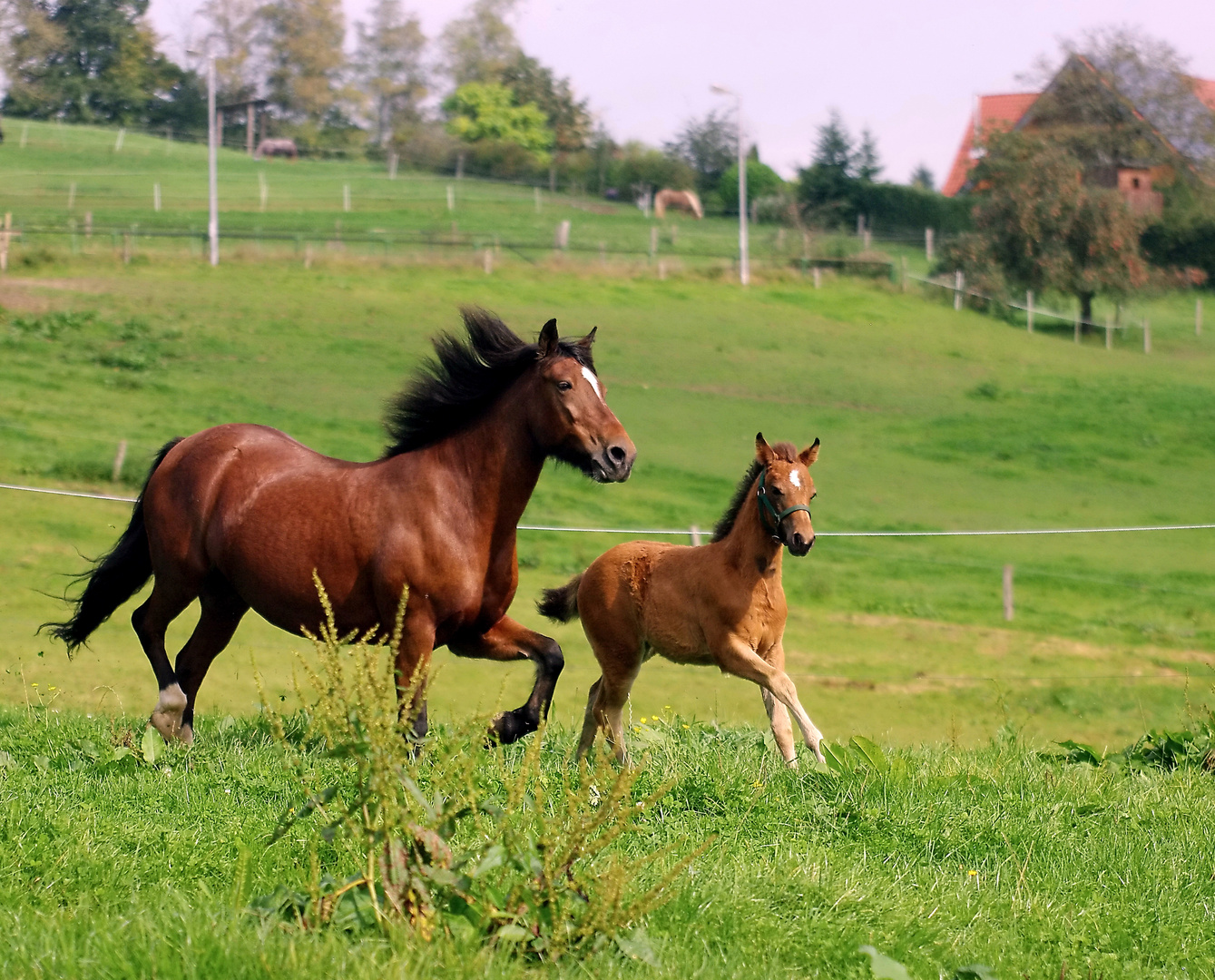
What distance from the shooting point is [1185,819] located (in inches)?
221

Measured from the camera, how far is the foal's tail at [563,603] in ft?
24.5

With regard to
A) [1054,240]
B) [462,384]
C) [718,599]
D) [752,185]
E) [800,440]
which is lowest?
[800,440]

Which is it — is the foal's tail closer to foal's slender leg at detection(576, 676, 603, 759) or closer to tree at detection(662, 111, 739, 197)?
foal's slender leg at detection(576, 676, 603, 759)

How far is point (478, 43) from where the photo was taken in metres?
84.0

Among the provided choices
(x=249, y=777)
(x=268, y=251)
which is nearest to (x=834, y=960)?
(x=249, y=777)

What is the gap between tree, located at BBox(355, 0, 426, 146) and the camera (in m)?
79.1

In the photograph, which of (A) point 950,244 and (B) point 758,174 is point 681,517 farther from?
(B) point 758,174

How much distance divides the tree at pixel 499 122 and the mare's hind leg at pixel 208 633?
64837 mm

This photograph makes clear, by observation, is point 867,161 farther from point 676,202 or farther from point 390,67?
point 390,67

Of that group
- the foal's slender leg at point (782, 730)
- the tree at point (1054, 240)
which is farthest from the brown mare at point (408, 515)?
the tree at point (1054, 240)

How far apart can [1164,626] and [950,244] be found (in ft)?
92.3

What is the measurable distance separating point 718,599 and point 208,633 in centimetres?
275

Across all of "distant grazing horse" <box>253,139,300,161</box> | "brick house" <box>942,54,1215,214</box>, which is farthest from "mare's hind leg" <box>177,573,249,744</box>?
"distant grazing horse" <box>253,139,300,161</box>

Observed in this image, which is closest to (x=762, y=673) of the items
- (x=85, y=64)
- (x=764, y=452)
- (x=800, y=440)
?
(x=764, y=452)
